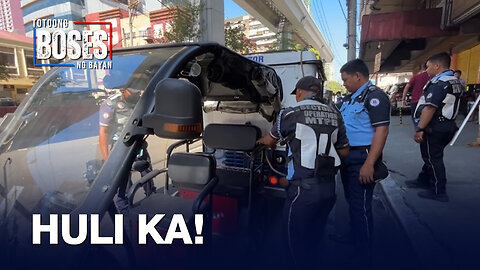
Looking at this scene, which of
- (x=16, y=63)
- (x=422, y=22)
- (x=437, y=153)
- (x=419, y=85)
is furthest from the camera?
(x=16, y=63)

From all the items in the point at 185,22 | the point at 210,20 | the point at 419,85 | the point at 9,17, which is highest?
the point at 9,17

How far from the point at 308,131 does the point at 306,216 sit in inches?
28.7

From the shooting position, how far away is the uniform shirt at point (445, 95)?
3.45 metres

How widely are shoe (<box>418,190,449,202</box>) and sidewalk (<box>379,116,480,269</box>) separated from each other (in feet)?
0.24

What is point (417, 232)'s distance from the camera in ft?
9.47

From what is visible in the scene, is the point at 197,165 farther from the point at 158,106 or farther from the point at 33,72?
the point at 33,72

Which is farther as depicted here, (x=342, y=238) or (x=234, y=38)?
(x=234, y=38)

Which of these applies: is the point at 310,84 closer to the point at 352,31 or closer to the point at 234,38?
the point at 352,31

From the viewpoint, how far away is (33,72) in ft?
85.0

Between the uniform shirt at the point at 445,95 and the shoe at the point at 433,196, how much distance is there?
105 centimetres

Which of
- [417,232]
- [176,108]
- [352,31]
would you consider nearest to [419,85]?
[352,31]

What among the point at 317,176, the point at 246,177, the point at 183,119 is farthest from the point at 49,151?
the point at 246,177

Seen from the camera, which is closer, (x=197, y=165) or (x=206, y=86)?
(x=197, y=165)

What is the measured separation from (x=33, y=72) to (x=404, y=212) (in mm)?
32720
